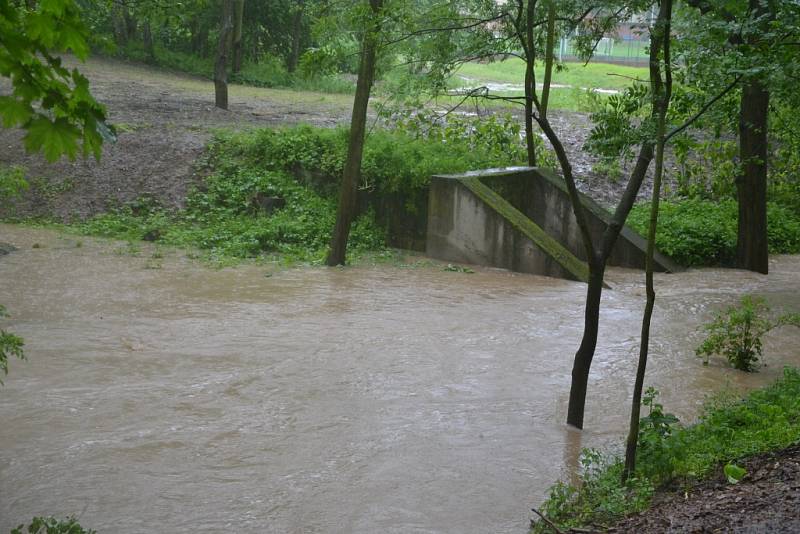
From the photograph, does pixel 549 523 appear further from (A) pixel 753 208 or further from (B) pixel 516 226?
(A) pixel 753 208

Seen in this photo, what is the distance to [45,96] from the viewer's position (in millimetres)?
3424

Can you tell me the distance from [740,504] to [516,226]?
11.5m

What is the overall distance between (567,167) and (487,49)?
346 inches

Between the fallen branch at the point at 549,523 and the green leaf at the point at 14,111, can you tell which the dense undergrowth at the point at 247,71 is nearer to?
the fallen branch at the point at 549,523

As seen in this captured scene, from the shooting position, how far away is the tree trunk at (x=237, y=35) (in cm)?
3112

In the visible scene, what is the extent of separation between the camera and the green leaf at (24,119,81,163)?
3.36m

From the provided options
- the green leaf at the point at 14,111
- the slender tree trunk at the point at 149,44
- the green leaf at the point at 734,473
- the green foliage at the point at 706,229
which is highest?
the slender tree trunk at the point at 149,44

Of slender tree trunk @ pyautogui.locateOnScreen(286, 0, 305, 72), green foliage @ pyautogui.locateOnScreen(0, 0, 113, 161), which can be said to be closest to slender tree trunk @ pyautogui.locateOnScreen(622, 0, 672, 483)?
green foliage @ pyautogui.locateOnScreen(0, 0, 113, 161)

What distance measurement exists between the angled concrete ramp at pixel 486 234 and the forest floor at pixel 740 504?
992cm

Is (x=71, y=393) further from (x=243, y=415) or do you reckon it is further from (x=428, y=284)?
(x=428, y=284)

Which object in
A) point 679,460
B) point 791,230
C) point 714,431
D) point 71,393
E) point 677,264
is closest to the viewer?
point 679,460

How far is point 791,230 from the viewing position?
63.7 ft

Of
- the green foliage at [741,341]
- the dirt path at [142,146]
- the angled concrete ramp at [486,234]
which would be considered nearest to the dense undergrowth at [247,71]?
the dirt path at [142,146]

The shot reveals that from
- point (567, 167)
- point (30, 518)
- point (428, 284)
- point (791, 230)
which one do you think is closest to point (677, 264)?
point (791, 230)
